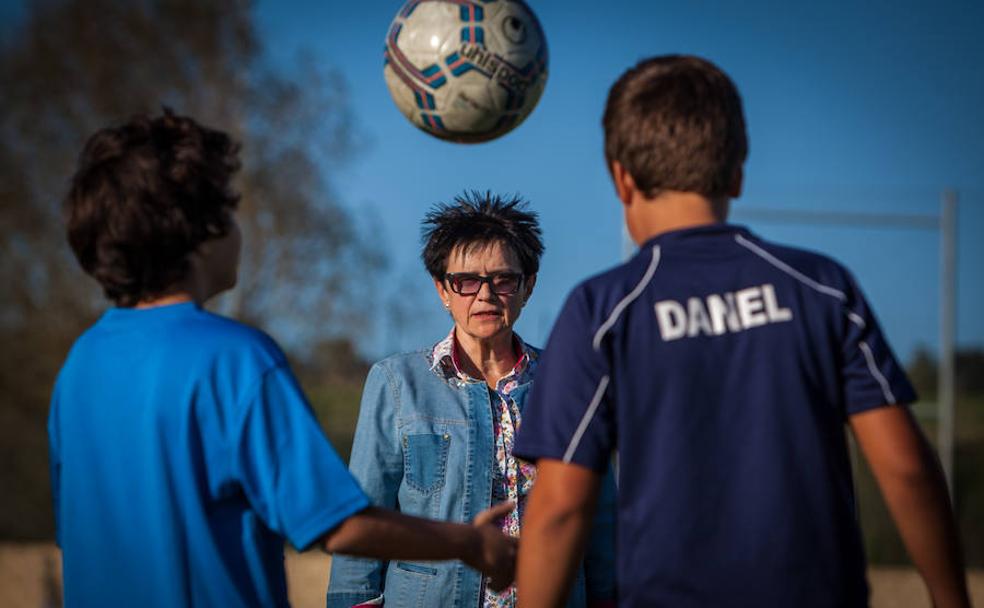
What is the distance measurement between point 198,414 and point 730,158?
1.17 metres

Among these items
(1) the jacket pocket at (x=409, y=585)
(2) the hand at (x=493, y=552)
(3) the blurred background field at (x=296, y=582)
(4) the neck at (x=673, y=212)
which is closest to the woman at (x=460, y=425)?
(1) the jacket pocket at (x=409, y=585)

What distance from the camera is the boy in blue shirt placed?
1881 millimetres

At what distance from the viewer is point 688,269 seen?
76.5 inches

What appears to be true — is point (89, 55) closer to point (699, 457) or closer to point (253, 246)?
point (253, 246)

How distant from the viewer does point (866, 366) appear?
1899mm

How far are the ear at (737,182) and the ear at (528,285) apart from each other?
1.49 metres

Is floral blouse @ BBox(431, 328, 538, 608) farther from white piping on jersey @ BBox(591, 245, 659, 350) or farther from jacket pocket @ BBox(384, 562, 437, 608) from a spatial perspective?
white piping on jersey @ BBox(591, 245, 659, 350)

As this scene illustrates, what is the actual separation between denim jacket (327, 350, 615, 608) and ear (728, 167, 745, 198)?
1.35 metres

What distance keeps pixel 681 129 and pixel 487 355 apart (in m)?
1.61

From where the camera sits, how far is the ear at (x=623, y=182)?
2037mm

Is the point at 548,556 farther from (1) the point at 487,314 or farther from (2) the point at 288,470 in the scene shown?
(1) the point at 487,314

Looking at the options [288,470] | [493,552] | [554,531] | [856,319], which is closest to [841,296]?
[856,319]

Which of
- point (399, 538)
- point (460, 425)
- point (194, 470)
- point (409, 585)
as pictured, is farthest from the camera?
point (460, 425)

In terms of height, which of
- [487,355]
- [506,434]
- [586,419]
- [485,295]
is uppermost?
[485,295]
